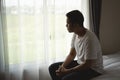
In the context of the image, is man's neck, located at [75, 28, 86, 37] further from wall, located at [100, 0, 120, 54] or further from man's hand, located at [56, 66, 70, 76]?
wall, located at [100, 0, 120, 54]

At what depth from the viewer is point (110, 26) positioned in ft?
10.7

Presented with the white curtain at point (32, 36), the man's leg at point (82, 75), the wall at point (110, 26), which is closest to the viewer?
the man's leg at point (82, 75)

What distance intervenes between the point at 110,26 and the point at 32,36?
55.0 inches

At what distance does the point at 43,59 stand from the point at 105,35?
1.17 metres

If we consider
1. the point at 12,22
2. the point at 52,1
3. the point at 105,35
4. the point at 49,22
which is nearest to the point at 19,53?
the point at 12,22

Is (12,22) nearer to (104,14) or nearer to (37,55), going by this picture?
(37,55)

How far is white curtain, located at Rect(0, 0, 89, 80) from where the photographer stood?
247 cm

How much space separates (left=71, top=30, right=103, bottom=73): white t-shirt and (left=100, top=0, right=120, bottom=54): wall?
1195mm

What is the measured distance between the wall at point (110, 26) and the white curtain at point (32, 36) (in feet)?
1.67

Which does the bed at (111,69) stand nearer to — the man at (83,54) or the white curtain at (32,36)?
the man at (83,54)

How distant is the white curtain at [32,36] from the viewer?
2475mm

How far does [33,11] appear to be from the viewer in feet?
8.38

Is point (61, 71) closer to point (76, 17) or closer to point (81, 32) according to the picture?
point (81, 32)

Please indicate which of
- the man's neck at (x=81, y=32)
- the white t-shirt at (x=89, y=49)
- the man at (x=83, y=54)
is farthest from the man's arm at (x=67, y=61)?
the man's neck at (x=81, y=32)
